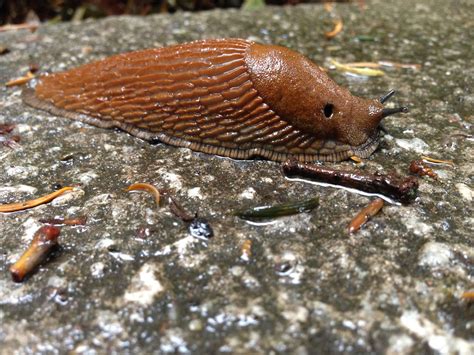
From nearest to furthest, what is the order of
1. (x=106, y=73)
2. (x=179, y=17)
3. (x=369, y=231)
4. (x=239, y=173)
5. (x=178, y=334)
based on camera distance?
(x=178, y=334) < (x=369, y=231) < (x=239, y=173) < (x=106, y=73) < (x=179, y=17)

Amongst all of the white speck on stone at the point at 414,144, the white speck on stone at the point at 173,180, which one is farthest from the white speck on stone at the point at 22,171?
the white speck on stone at the point at 414,144

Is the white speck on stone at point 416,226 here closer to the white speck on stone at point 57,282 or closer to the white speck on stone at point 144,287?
the white speck on stone at point 144,287

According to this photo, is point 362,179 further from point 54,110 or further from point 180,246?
point 54,110

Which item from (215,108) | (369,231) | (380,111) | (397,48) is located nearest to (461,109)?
(380,111)

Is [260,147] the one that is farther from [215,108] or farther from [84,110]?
[84,110]


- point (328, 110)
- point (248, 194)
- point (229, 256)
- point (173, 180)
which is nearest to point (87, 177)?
point (173, 180)

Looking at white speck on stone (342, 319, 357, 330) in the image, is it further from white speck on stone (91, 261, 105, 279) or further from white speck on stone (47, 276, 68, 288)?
white speck on stone (47, 276, 68, 288)
